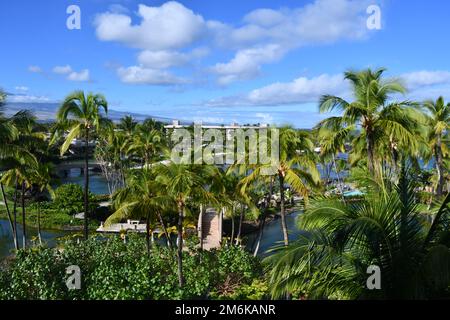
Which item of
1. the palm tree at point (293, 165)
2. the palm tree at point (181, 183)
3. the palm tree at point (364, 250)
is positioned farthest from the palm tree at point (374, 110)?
A: the palm tree at point (364, 250)

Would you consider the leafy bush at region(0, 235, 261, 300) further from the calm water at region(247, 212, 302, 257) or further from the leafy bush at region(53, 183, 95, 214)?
the leafy bush at region(53, 183, 95, 214)

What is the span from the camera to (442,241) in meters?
7.02

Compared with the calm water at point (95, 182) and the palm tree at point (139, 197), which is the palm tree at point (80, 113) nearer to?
the palm tree at point (139, 197)

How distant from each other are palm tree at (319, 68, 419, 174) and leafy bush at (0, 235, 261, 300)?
7023 mm

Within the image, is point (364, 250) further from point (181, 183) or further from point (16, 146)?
point (16, 146)

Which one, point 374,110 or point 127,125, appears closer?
point 374,110

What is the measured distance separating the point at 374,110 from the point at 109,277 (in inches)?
445

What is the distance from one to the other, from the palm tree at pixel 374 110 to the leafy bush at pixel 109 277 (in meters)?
7.02

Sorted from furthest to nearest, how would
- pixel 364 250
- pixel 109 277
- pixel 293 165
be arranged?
pixel 293 165 → pixel 109 277 → pixel 364 250

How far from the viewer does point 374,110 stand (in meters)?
16.0

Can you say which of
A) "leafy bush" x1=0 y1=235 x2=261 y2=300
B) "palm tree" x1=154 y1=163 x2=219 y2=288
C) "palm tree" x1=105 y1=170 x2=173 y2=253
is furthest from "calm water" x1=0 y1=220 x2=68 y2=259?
"palm tree" x1=154 y1=163 x2=219 y2=288

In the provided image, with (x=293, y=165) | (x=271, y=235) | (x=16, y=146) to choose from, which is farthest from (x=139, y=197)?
(x=271, y=235)
